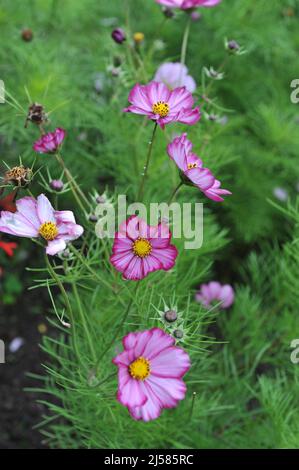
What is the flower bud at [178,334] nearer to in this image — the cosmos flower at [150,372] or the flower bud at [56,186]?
the cosmos flower at [150,372]

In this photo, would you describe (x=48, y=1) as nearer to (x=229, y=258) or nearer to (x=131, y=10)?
(x=131, y=10)

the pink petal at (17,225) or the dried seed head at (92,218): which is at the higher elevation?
the dried seed head at (92,218)

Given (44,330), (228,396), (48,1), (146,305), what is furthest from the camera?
(48,1)

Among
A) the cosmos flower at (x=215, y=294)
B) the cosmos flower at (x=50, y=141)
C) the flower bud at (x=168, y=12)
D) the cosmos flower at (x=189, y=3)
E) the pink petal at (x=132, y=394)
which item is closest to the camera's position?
the pink petal at (x=132, y=394)

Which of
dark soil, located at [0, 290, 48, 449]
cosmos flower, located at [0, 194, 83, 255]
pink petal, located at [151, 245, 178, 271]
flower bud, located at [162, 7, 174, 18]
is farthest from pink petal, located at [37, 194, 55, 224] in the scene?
dark soil, located at [0, 290, 48, 449]

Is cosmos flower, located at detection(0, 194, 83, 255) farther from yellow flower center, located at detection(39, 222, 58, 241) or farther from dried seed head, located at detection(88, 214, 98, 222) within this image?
dried seed head, located at detection(88, 214, 98, 222)


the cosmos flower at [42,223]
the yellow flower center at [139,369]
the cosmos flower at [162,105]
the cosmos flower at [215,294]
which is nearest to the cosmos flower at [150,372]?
the yellow flower center at [139,369]

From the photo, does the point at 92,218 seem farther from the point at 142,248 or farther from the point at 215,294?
the point at 215,294
